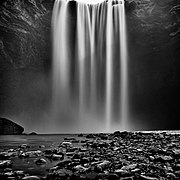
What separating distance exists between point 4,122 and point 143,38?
885 inches

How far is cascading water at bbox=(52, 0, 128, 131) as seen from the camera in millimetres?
28766

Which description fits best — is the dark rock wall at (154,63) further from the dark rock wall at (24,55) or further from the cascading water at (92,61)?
the dark rock wall at (24,55)

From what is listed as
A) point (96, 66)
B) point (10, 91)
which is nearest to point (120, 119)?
point (96, 66)

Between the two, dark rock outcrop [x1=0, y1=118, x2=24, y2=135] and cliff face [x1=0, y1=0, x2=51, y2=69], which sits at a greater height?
cliff face [x1=0, y1=0, x2=51, y2=69]

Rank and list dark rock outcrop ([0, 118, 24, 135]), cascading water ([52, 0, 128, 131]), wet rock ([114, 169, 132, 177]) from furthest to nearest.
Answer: cascading water ([52, 0, 128, 131]) → dark rock outcrop ([0, 118, 24, 135]) → wet rock ([114, 169, 132, 177])

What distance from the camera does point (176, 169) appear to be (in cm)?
371

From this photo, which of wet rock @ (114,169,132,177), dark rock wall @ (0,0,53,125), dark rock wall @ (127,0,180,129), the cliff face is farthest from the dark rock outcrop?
wet rock @ (114,169,132,177)

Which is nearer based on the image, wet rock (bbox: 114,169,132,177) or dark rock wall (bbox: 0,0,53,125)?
wet rock (bbox: 114,169,132,177)

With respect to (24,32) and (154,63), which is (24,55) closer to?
(24,32)

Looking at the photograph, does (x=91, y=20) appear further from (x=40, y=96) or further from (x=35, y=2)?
(x=40, y=96)

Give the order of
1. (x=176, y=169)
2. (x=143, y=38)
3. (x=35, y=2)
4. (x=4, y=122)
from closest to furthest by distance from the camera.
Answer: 1. (x=176, y=169)
2. (x=4, y=122)
3. (x=35, y=2)
4. (x=143, y=38)

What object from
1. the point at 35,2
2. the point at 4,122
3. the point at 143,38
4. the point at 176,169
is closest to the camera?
the point at 176,169

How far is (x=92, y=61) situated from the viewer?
29156 mm

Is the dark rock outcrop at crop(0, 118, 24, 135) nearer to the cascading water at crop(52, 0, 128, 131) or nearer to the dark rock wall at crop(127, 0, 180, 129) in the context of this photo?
the cascading water at crop(52, 0, 128, 131)
